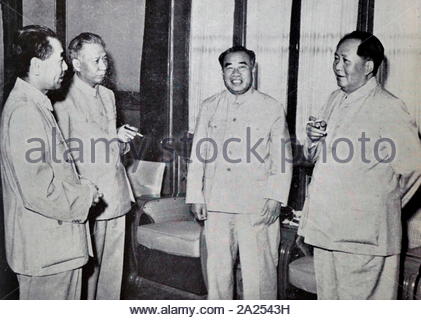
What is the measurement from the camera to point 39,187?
1.64 meters

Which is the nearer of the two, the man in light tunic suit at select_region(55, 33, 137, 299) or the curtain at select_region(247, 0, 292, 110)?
the man in light tunic suit at select_region(55, 33, 137, 299)

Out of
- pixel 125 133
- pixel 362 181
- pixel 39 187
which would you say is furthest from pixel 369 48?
pixel 39 187

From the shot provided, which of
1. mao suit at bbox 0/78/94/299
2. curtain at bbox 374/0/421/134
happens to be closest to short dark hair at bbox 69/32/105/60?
mao suit at bbox 0/78/94/299

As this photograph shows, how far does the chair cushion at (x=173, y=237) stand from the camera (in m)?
2.78

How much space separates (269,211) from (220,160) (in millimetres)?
353

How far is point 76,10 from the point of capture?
269 cm

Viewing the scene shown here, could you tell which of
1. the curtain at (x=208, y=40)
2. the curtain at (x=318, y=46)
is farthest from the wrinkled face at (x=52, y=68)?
the curtain at (x=318, y=46)

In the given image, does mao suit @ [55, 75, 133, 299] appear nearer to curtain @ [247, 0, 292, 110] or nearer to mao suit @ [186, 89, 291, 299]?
mao suit @ [186, 89, 291, 299]

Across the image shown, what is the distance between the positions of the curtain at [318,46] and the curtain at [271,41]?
12 cm

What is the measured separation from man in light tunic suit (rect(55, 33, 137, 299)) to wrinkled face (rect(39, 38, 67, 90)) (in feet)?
1.31

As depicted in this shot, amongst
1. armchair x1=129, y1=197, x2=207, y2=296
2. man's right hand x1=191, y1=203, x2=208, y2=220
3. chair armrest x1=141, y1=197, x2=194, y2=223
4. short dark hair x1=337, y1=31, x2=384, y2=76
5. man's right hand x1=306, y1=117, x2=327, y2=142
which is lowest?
armchair x1=129, y1=197, x2=207, y2=296

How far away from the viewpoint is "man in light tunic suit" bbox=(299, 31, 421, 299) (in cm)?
192
